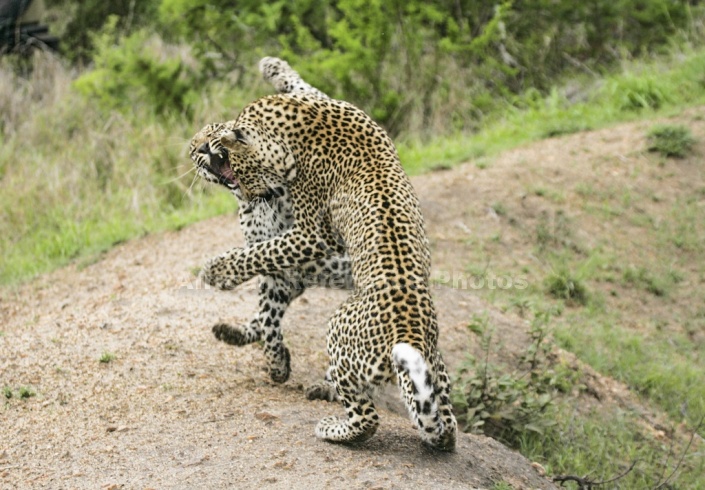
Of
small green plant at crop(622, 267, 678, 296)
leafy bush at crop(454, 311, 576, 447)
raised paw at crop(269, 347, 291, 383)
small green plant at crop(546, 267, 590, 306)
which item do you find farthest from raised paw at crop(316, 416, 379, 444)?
small green plant at crop(622, 267, 678, 296)

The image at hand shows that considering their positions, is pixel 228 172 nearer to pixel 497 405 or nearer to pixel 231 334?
pixel 231 334

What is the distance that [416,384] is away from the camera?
170 inches

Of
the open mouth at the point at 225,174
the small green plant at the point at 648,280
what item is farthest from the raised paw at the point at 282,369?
the small green plant at the point at 648,280

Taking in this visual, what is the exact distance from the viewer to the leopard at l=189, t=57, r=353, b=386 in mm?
5793

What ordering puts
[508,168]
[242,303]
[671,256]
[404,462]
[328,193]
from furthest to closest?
1. [508,168]
2. [671,256]
3. [242,303]
4. [328,193]
5. [404,462]

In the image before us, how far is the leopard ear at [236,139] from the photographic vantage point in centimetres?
567

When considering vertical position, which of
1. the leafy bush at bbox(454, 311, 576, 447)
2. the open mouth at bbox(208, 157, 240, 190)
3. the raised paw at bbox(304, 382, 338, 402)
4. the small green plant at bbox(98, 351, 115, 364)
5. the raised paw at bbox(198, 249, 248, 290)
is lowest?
the leafy bush at bbox(454, 311, 576, 447)

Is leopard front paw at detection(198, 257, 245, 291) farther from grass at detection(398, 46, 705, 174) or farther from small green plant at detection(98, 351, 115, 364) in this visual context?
grass at detection(398, 46, 705, 174)

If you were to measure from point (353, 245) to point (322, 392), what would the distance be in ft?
4.22

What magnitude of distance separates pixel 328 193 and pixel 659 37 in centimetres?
1255

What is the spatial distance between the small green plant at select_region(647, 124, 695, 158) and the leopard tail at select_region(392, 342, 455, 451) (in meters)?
7.66

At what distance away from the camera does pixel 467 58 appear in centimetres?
1463

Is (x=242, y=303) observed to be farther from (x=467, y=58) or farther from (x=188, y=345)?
(x=467, y=58)

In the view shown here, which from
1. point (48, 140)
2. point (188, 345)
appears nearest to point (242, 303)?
point (188, 345)
